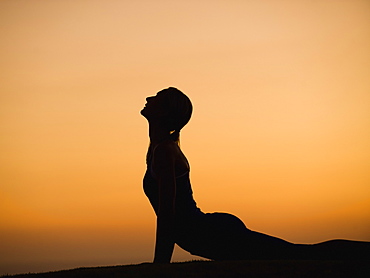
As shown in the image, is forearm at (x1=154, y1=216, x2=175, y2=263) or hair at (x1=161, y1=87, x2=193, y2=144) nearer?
forearm at (x1=154, y1=216, x2=175, y2=263)

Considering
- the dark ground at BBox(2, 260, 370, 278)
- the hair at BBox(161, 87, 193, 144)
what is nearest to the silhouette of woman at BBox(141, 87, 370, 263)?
the hair at BBox(161, 87, 193, 144)

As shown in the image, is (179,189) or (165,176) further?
(179,189)

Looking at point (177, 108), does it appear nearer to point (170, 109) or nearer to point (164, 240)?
point (170, 109)

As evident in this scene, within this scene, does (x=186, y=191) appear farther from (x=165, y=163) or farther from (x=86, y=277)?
(x=86, y=277)

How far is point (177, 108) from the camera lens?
7180 millimetres

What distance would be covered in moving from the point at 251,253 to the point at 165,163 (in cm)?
125

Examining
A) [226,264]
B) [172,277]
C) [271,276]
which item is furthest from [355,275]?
[172,277]

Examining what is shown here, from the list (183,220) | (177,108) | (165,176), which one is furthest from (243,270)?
(177,108)

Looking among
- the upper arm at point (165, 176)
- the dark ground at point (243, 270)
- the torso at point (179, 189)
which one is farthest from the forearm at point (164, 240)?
the torso at point (179, 189)

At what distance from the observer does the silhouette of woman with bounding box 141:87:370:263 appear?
6590 millimetres

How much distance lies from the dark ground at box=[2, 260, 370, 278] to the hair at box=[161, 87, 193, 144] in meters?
1.61

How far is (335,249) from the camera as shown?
6504mm

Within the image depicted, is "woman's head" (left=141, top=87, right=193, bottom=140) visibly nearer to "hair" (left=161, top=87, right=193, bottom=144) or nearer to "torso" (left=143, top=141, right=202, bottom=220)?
"hair" (left=161, top=87, right=193, bottom=144)

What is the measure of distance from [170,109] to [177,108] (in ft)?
0.25
